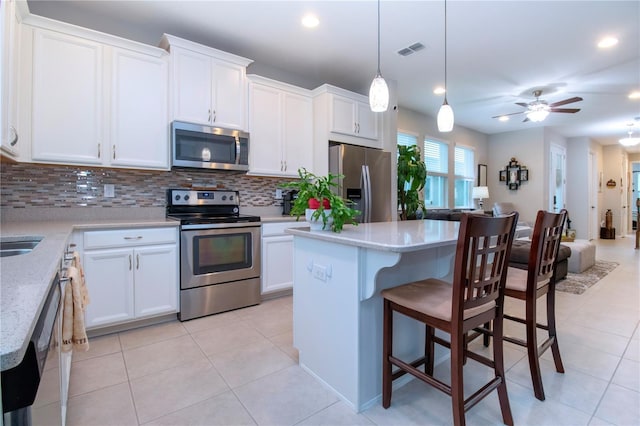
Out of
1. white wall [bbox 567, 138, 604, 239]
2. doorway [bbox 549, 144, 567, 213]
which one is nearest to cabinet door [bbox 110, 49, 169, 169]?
doorway [bbox 549, 144, 567, 213]

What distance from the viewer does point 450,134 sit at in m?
6.61

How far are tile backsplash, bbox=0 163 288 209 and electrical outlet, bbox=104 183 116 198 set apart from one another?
0.02 meters

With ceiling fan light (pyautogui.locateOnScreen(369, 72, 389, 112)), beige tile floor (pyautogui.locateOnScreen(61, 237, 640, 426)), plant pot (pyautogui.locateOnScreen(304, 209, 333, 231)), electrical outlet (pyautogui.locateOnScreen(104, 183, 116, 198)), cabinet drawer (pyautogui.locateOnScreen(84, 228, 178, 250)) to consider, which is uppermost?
ceiling fan light (pyautogui.locateOnScreen(369, 72, 389, 112))

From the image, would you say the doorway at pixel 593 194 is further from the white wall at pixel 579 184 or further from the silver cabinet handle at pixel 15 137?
the silver cabinet handle at pixel 15 137

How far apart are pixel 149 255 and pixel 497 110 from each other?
5908mm

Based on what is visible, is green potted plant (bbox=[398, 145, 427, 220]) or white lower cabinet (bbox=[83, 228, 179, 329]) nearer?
white lower cabinet (bbox=[83, 228, 179, 329])

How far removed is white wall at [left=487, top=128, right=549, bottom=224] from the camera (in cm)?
701

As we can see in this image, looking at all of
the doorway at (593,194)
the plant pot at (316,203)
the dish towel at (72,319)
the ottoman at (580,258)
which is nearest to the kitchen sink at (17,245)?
the dish towel at (72,319)

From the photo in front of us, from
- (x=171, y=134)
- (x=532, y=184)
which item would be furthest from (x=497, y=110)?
(x=171, y=134)

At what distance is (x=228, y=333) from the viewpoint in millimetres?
2613

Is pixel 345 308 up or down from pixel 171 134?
down

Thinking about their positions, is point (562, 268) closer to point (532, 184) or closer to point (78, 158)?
point (532, 184)

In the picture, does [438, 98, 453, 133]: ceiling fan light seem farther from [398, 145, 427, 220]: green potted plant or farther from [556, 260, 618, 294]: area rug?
[556, 260, 618, 294]: area rug

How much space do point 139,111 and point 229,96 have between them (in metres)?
0.84
